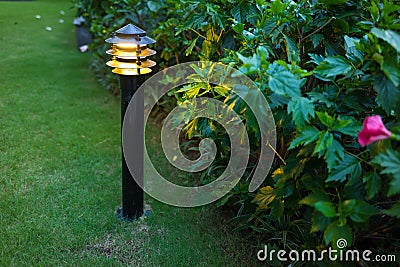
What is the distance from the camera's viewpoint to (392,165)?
43.6 inches

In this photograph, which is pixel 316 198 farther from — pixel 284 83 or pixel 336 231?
pixel 284 83

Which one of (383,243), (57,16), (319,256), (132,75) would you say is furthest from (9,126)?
(57,16)

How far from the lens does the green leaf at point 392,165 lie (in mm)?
1088

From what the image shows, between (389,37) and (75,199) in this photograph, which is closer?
(389,37)

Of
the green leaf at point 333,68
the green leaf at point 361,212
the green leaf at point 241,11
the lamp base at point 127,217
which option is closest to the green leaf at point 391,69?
the green leaf at point 333,68

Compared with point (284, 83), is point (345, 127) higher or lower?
lower

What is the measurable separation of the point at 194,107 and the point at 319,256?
813 mm

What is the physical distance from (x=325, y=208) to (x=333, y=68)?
437 mm

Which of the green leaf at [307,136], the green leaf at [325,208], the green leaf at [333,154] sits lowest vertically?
the green leaf at [325,208]

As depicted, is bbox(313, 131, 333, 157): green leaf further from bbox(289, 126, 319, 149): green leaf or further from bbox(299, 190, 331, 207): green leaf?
bbox(299, 190, 331, 207): green leaf

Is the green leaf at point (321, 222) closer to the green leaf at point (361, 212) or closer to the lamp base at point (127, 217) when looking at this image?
the green leaf at point (361, 212)

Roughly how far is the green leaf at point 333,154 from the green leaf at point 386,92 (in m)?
0.18

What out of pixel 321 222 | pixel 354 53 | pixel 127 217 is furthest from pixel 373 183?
pixel 127 217

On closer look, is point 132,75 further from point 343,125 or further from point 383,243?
point 383,243
